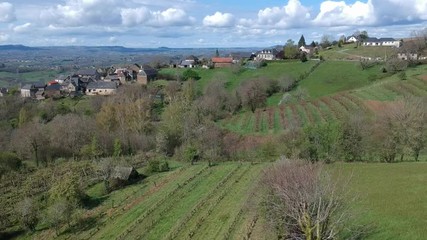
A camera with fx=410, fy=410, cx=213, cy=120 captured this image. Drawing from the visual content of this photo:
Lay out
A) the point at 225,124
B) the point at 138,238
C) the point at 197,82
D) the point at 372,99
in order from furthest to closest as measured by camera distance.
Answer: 1. the point at 197,82
2. the point at 225,124
3. the point at 372,99
4. the point at 138,238

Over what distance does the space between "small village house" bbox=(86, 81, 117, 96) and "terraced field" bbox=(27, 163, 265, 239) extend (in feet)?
266

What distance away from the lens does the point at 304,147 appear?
41.6 m

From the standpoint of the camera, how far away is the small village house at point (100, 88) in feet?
387

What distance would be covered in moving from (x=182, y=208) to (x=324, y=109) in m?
42.3

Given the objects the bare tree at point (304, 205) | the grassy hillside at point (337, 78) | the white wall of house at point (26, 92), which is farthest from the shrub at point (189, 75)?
the bare tree at point (304, 205)

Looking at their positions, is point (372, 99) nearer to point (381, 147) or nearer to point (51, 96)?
point (381, 147)

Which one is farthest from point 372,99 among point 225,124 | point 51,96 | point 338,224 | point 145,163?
point 51,96

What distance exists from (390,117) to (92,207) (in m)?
30.6

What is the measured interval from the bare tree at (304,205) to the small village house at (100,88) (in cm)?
10294

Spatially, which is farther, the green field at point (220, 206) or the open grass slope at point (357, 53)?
the open grass slope at point (357, 53)

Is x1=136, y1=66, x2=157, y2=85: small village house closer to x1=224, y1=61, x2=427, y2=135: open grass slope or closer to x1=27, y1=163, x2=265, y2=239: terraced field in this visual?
x1=224, y1=61, x2=427, y2=135: open grass slope

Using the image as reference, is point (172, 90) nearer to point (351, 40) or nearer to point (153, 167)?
point (153, 167)

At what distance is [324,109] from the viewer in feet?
219

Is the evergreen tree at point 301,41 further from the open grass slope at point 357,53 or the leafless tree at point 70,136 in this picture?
the leafless tree at point 70,136
